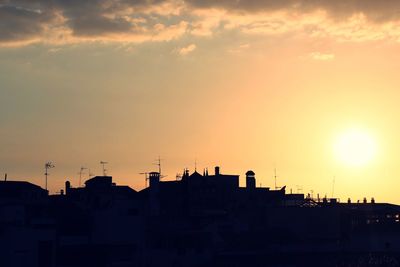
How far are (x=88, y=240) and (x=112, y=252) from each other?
8.42 ft

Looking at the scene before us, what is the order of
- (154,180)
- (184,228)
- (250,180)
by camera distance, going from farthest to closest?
(250,180), (154,180), (184,228)

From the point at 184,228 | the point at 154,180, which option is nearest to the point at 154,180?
the point at 154,180

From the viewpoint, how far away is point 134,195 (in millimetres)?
99250

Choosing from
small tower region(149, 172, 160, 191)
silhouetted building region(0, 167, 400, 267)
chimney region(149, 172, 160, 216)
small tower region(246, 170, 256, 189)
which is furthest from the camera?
small tower region(246, 170, 256, 189)

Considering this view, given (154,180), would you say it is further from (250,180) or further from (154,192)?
(250,180)

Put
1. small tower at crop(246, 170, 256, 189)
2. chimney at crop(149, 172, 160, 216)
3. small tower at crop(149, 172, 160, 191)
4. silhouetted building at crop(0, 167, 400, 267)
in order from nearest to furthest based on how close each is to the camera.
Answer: silhouetted building at crop(0, 167, 400, 267) < chimney at crop(149, 172, 160, 216) < small tower at crop(149, 172, 160, 191) < small tower at crop(246, 170, 256, 189)

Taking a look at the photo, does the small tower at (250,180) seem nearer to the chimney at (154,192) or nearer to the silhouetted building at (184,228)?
the silhouetted building at (184,228)

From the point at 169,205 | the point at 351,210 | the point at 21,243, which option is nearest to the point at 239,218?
the point at 169,205

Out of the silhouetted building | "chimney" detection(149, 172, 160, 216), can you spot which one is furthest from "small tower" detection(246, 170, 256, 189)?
"chimney" detection(149, 172, 160, 216)

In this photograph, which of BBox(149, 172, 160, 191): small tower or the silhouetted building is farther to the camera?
BBox(149, 172, 160, 191): small tower

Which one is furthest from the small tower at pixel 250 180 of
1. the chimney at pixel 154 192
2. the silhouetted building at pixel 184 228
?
the chimney at pixel 154 192

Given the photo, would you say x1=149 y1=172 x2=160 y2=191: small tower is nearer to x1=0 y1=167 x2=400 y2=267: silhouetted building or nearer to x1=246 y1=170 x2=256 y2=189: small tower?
x1=0 y1=167 x2=400 y2=267: silhouetted building

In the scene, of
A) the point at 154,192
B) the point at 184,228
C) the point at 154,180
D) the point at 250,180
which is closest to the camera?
the point at 184,228

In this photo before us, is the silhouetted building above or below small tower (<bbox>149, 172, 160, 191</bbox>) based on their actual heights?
below
